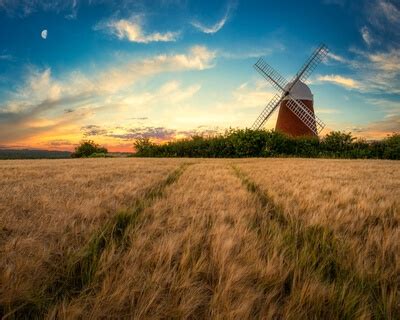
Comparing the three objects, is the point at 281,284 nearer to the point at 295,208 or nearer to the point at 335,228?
the point at 335,228

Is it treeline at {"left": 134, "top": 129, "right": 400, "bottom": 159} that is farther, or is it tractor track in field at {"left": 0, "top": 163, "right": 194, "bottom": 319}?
A: treeline at {"left": 134, "top": 129, "right": 400, "bottom": 159}

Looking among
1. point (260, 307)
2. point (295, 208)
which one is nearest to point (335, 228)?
point (295, 208)

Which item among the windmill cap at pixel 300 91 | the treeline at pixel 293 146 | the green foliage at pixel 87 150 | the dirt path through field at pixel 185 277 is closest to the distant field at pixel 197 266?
the dirt path through field at pixel 185 277

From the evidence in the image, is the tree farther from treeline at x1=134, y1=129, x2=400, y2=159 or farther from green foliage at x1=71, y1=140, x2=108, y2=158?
green foliage at x1=71, y1=140, x2=108, y2=158

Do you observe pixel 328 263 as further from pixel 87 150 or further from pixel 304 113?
pixel 87 150

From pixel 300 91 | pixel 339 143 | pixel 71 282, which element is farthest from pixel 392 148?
pixel 71 282

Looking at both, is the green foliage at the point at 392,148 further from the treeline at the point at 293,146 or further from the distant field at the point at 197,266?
the distant field at the point at 197,266

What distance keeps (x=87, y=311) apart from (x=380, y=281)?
5.11ft

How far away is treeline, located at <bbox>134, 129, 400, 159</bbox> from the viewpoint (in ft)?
107

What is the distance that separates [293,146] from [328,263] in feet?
111

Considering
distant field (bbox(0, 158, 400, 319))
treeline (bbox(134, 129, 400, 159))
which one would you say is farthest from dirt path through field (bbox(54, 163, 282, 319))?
treeline (bbox(134, 129, 400, 159))

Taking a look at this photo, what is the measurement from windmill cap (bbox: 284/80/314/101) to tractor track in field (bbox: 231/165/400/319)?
135 ft

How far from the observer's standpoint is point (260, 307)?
1413 millimetres

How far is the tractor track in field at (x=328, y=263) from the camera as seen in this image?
1.45 m
